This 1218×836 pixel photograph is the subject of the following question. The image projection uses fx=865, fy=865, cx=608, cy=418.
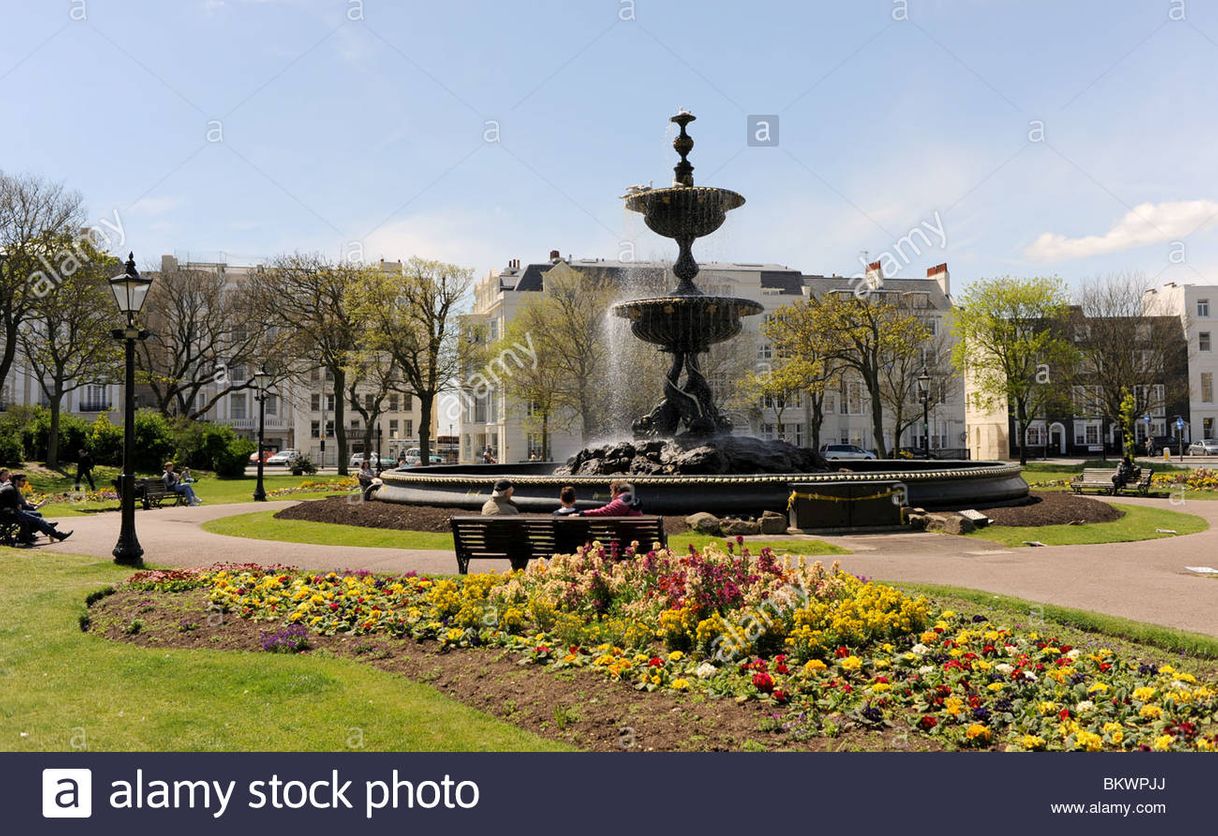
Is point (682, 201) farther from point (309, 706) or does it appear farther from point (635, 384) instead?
point (635, 384)

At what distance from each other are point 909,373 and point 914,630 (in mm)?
51669

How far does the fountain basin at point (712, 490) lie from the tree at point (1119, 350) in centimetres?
3438

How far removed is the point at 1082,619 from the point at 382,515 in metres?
12.5

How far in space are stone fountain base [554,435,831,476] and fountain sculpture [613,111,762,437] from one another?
47.0 inches

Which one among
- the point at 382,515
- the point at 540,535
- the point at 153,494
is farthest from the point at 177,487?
the point at 540,535

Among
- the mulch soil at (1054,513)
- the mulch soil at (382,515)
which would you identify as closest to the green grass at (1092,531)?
the mulch soil at (1054,513)

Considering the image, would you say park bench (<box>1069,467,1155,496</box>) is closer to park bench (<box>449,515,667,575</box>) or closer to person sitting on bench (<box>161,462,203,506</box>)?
park bench (<box>449,515,667,575</box>)

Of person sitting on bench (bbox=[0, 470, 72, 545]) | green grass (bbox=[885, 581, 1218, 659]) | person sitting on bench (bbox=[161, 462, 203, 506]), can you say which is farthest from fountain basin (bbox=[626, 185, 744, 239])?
person sitting on bench (bbox=[161, 462, 203, 506])

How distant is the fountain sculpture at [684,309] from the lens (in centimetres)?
1930

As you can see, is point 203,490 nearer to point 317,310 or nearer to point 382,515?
point 317,310

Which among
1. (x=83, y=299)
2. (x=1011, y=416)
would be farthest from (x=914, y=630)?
(x=1011, y=416)

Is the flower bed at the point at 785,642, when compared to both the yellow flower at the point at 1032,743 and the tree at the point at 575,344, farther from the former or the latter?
the tree at the point at 575,344
